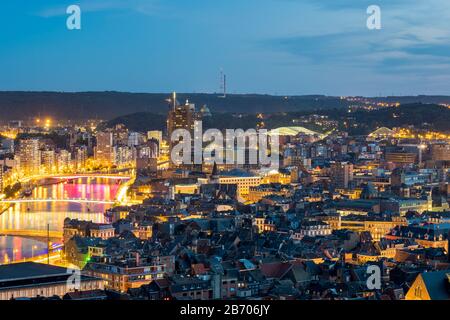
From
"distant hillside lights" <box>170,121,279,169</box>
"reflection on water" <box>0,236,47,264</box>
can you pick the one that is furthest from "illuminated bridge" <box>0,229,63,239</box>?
"distant hillside lights" <box>170,121,279,169</box>

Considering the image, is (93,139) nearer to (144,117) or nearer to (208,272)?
(144,117)

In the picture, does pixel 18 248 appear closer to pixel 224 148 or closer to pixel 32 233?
pixel 32 233

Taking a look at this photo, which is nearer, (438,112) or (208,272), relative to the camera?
(208,272)

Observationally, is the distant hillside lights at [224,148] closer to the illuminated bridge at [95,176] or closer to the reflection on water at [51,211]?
the illuminated bridge at [95,176]

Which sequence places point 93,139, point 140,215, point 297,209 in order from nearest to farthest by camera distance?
point 140,215, point 297,209, point 93,139

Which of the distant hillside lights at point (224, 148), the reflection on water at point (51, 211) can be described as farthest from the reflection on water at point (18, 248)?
the distant hillside lights at point (224, 148)
